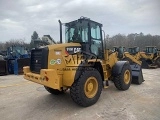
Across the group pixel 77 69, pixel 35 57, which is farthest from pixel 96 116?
pixel 35 57

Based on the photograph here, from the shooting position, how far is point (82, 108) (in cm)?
532

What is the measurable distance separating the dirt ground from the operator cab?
5.73 ft

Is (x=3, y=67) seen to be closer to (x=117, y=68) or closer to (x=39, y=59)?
(x=39, y=59)

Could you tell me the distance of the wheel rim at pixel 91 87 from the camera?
548 cm

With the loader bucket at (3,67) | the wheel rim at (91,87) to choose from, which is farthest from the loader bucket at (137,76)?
Answer: the loader bucket at (3,67)

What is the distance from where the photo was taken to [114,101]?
5918mm

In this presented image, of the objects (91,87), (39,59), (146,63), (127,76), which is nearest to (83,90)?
(91,87)

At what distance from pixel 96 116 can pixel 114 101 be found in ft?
4.53

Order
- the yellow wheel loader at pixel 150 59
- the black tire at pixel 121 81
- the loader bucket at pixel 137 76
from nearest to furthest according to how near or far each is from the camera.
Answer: the black tire at pixel 121 81 < the loader bucket at pixel 137 76 < the yellow wheel loader at pixel 150 59

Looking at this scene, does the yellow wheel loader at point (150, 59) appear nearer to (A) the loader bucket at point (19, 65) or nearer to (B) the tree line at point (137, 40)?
(A) the loader bucket at point (19, 65)

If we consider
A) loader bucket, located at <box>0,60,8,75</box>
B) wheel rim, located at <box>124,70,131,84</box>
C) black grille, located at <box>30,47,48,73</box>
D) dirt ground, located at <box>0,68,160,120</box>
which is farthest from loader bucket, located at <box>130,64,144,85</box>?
loader bucket, located at <box>0,60,8,75</box>

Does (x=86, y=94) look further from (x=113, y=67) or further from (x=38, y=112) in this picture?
(x=113, y=67)

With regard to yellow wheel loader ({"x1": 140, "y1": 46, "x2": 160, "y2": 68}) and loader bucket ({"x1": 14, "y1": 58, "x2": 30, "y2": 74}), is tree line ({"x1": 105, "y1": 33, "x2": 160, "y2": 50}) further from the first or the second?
loader bucket ({"x1": 14, "y1": 58, "x2": 30, "y2": 74})

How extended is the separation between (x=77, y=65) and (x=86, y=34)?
1326mm
